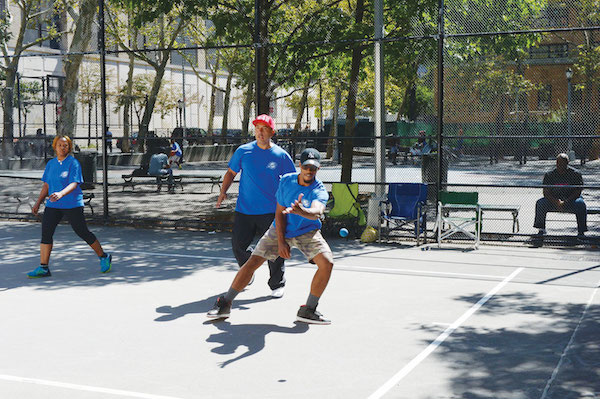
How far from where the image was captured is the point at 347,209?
13.3 m

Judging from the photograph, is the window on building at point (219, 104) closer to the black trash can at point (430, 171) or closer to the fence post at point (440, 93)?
the black trash can at point (430, 171)

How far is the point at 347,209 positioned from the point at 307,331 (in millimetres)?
6295

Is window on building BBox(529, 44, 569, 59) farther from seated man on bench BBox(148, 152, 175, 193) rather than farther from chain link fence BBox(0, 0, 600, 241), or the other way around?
seated man on bench BBox(148, 152, 175, 193)

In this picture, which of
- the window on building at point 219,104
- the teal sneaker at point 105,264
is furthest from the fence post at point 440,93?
the window on building at point 219,104

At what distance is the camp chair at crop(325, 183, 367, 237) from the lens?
13.3m

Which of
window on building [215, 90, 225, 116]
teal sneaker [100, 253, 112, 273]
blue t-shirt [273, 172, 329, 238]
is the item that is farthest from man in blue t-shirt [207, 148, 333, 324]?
window on building [215, 90, 225, 116]

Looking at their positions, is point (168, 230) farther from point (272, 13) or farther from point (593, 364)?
point (593, 364)

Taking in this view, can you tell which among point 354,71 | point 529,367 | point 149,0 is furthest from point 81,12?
point 529,367

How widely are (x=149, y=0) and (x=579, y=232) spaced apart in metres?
8.73

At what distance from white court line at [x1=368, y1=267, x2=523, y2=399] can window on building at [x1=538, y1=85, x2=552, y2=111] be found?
7.01 meters

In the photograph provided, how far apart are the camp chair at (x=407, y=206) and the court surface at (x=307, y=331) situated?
3.86 ft

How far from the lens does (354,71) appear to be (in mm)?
16828

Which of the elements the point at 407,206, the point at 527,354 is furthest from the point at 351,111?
the point at 527,354

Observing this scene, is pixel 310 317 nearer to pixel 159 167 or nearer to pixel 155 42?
pixel 159 167
